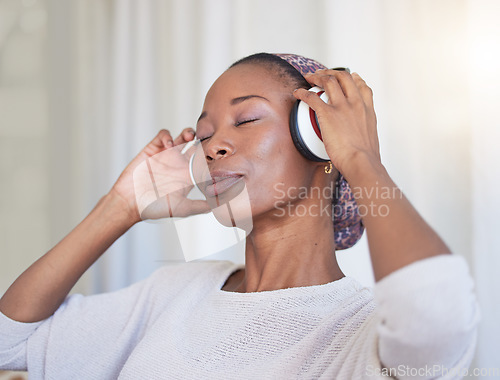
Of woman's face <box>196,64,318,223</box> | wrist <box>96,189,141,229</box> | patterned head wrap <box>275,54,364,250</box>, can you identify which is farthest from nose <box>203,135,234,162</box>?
wrist <box>96,189,141,229</box>

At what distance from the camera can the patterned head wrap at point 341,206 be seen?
986mm

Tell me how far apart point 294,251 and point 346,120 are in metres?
0.31

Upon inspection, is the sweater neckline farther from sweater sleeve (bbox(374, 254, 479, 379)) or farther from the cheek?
sweater sleeve (bbox(374, 254, 479, 379))

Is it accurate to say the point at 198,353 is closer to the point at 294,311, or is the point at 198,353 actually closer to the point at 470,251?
the point at 294,311

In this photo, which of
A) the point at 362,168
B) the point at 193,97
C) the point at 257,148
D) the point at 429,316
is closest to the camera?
the point at 429,316

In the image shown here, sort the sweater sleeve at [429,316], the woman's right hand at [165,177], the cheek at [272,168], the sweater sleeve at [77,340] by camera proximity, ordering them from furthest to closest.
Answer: the woman's right hand at [165,177]
the sweater sleeve at [77,340]
the cheek at [272,168]
the sweater sleeve at [429,316]

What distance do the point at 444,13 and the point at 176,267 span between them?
0.88m

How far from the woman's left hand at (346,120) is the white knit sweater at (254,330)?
0.68 ft

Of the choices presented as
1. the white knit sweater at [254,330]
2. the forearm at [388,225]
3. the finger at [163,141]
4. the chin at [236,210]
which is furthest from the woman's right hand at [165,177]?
the forearm at [388,225]

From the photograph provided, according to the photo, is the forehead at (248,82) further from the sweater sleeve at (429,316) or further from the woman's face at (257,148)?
the sweater sleeve at (429,316)

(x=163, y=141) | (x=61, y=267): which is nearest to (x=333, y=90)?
(x=163, y=141)

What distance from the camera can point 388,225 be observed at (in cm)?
59

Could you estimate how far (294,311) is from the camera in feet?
2.69

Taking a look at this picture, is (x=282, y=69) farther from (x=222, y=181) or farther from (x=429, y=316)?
(x=429, y=316)
